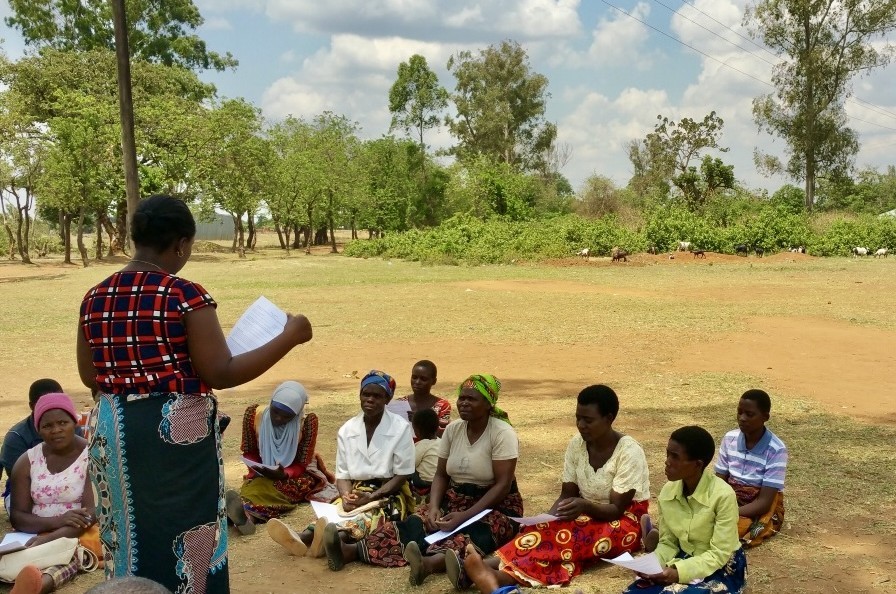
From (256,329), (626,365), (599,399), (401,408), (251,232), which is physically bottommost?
(626,365)

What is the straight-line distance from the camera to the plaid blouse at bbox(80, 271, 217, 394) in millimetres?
2486

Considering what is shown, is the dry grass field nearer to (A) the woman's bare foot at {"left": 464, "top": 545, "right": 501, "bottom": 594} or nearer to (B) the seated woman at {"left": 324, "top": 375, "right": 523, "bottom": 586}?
(B) the seated woman at {"left": 324, "top": 375, "right": 523, "bottom": 586}

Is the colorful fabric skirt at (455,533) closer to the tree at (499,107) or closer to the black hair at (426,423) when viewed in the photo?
the black hair at (426,423)

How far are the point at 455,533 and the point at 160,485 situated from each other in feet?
6.91

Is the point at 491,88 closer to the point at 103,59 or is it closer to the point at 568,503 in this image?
the point at 103,59

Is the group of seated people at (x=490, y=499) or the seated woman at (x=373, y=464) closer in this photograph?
the group of seated people at (x=490, y=499)

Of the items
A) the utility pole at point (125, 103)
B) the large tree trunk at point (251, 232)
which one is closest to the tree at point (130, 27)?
the large tree trunk at point (251, 232)

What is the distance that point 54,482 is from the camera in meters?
4.51

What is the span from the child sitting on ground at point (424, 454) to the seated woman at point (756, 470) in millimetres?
1776

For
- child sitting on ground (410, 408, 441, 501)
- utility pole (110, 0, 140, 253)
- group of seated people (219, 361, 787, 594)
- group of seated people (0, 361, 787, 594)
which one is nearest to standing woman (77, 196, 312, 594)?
group of seated people (0, 361, 787, 594)

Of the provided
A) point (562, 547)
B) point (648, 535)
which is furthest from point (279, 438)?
point (648, 535)

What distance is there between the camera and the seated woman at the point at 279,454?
17.3 ft

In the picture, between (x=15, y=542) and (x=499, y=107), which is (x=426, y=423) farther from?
(x=499, y=107)

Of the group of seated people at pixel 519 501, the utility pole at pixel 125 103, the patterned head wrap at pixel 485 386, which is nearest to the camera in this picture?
the group of seated people at pixel 519 501
